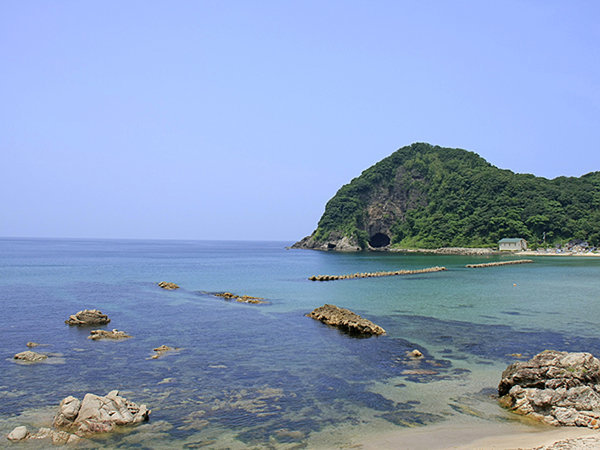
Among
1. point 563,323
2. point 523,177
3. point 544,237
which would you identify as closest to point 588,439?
point 563,323

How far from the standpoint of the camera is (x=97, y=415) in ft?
45.9

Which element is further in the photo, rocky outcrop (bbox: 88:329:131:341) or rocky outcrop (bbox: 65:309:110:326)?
rocky outcrop (bbox: 65:309:110:326)

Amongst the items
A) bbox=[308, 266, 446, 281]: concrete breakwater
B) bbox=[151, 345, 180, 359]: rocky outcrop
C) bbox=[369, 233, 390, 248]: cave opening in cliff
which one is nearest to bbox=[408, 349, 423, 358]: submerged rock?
bbox=[151, 345, 180, 359]: rocky outcrop

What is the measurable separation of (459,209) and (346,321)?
14787cm

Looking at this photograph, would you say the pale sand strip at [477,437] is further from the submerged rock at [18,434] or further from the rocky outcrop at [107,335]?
the rocky outcrop at [107,335]

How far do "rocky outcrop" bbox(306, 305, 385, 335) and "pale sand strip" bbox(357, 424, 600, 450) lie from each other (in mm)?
13724

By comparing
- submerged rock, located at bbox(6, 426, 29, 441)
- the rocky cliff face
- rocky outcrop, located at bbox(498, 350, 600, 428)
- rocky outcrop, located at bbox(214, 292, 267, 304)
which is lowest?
rocky outcrop, located at bbox(214, 292, 267, 304)

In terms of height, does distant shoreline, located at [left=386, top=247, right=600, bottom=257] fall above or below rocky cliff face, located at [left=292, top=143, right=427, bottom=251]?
below

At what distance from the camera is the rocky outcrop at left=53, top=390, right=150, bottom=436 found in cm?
1373

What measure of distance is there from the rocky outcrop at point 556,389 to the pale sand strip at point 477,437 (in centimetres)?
84

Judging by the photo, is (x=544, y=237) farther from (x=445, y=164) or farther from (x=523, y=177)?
(x=445, y=164)

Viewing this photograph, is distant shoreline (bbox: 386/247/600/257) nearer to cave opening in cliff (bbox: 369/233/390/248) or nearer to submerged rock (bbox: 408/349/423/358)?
cave opening in cliff (bbox: 369/233/390/248)

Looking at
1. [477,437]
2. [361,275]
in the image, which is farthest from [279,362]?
[361,275]

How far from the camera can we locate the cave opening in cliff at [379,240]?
7388 inches
